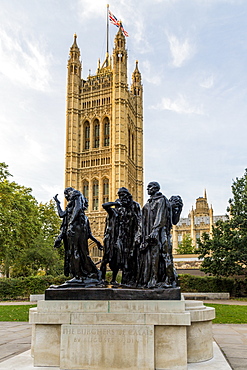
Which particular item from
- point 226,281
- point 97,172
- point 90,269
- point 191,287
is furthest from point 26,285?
point 97,172

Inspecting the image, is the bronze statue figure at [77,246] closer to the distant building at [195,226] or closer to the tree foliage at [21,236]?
the tree foliage at [21,236]

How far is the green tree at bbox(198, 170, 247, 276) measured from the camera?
25.8m

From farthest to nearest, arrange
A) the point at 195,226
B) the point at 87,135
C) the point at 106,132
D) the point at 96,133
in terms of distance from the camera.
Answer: the point at 195,226 → the point at 87,135 → the point at 96,133 → the point at 106,132

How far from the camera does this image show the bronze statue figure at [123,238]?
25.5 feet

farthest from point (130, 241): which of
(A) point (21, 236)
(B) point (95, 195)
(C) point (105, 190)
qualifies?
(B) point (95, 195)

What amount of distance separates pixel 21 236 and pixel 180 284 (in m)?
12.9

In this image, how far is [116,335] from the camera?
6.24 metres

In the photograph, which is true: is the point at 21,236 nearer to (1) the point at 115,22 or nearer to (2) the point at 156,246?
(2) the point at 156,246

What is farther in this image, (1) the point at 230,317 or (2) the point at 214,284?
(2) the point at 214,284

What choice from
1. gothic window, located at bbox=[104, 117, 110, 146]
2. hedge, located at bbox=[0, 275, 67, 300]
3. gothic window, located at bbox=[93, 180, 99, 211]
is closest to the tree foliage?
hedge, located at bbox=[0, 275, 67, 300]

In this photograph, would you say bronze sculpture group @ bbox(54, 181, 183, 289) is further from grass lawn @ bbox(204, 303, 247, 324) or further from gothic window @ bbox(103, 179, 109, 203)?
gothic window @ bbox(103, 179, 109, 203)

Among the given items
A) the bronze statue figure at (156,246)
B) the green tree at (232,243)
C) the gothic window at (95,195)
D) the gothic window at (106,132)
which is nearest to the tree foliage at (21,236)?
the green tree at (232,243)

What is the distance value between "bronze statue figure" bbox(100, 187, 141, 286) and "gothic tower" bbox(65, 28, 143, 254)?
6121cm

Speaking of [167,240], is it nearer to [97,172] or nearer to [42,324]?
[42,324]
